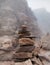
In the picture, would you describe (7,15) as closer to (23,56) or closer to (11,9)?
(11,9)

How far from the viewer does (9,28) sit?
31859mm

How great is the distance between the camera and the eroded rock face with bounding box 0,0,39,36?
106 ft

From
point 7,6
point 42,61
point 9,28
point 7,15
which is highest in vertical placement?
point 7,6

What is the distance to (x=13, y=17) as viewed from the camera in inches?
1500

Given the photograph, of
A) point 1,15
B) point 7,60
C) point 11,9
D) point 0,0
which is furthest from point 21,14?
point 7,60

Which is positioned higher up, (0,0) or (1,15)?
(0,0)

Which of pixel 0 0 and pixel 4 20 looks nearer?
pixel 4 20

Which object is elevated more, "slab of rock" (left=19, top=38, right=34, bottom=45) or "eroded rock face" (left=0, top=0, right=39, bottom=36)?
"eroded rock face" (left=0, top=0, right=39, bottom=36)

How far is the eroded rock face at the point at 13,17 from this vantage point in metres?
32.3

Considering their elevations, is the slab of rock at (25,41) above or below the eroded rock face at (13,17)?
below

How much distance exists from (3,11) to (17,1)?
9.34 m

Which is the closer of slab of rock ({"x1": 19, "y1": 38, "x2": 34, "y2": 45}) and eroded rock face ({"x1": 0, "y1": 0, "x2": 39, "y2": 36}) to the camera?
slab of rock ({"x1": 19, "y1": 38, "x2": 34, "y2": 45})

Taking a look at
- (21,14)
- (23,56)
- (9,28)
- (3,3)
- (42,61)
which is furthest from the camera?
(3,3)

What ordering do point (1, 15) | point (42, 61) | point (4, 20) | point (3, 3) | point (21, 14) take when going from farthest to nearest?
point (3, 3) < point (21, 14) < point (1, 15) < point (4, 20) < point (42, 61)
